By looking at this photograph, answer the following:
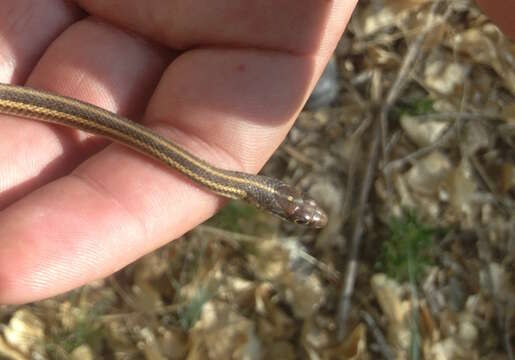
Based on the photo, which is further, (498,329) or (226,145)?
(498,329)

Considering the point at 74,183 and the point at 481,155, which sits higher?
the point at 481,155

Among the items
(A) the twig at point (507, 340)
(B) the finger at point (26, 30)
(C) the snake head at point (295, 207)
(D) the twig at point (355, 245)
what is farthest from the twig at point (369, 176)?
(B) the finger at point (26, 30)

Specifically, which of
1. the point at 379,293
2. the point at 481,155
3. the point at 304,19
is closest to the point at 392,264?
the point at 379,293

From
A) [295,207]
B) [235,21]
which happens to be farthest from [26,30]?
[295,207]

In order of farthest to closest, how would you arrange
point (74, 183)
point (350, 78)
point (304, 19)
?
point (350, 78) < point (304, 19) < point (74, 183)

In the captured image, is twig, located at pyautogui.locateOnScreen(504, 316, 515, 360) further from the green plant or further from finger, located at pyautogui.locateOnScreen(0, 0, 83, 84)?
finger, located at pyautogui.locateOnScreen(0, 0, 83, 84)

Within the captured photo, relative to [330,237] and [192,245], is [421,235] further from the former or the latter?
[192,245]
